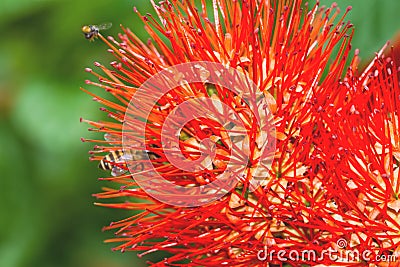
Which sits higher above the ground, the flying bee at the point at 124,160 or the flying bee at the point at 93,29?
the flying bee at the point at 93,29

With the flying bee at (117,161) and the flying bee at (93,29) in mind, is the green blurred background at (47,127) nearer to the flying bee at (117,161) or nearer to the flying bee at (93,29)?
the flying bee at (93,29)

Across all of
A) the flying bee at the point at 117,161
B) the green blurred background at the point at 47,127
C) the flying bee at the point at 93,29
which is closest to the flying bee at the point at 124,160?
the flying bee at the point at 117,161

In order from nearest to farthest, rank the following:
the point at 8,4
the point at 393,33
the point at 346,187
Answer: the point at 346,187 < the point at 393,33 < the point at 8,4

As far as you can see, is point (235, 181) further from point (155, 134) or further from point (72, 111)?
point (72, 111)

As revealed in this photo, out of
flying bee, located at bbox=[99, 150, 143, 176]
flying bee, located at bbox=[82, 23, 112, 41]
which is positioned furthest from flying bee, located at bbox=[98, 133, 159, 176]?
flying bee, located at bbox=[82, 23, 112, 41]

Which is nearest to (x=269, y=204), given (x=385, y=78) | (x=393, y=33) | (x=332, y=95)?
(x=332, y=95)

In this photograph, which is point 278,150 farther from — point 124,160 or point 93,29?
point 93,29
